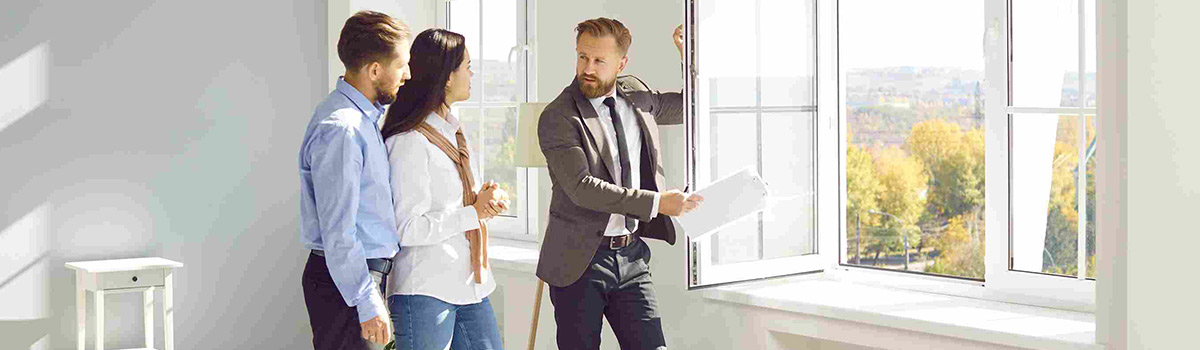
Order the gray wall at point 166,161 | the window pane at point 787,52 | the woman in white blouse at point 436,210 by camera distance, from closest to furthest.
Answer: the woman in white blouse at point 436,210 < the window pane at point 787,52 < the gray wall at point 166,161

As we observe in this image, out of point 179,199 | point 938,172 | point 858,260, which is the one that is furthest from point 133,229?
point 938,172

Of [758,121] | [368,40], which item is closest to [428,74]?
[368,40]

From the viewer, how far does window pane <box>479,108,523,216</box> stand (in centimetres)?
552

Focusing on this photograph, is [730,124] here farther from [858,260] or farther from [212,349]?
[212,349]

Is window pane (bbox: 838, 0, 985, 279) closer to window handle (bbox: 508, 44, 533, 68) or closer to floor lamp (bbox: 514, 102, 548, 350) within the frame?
floor lamp (bbox: 514, 102, 548, 350)

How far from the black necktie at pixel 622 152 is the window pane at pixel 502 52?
207 cm

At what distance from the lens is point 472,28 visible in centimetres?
567

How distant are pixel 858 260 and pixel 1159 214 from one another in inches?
74.9

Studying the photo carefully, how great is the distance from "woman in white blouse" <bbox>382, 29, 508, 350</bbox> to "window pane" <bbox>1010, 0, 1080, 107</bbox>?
189cm

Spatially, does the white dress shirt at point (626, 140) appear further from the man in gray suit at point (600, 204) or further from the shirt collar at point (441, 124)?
the shirt collar at point (441, 124)

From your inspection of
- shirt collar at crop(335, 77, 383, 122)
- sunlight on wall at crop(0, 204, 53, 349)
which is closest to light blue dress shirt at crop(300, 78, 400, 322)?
shirt collar at crop(335, 77, 383, 122)

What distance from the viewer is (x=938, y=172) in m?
4.96

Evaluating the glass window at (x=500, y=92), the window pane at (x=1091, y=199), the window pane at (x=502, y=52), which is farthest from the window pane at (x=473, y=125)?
the window pane at (x=1091, y=199)

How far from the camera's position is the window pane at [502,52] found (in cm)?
543
